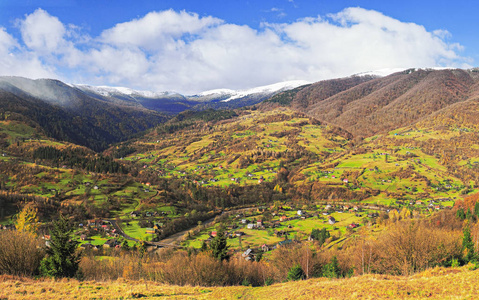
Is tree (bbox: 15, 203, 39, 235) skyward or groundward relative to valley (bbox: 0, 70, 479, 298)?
skyward

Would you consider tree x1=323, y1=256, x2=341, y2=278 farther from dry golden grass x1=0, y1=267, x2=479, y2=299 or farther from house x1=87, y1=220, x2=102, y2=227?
house x1=87, y1=220, x2=102, y2=227

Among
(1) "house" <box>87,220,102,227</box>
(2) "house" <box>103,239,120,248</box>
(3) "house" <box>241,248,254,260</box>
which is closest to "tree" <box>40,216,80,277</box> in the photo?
(2) "house" <box>103,239,120,248</box>

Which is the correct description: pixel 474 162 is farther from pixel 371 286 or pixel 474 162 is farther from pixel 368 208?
pixel 371 286

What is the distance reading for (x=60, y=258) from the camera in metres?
37.5

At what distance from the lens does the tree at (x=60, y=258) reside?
37.3 metres

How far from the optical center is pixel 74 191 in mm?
128125

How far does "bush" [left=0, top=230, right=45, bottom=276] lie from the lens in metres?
37.2

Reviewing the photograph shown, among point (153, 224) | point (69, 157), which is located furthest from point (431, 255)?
point (69, 157)

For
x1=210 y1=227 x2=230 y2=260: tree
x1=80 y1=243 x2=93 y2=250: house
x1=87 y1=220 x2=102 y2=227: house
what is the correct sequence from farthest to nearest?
1. x1=87 y1=220 x2=102 y2=227: house
2. x1=80 y1=243 x2=93 y2=250: house
3. x1=210 y1=227 x2=230 y2=260: tree

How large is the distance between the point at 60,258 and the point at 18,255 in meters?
6.81

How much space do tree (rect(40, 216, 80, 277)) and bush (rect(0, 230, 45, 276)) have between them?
8.95 feet

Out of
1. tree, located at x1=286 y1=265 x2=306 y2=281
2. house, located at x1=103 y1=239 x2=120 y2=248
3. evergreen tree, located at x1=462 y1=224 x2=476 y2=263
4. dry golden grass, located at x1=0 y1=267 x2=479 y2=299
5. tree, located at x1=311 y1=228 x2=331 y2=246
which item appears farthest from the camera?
tree, located at x1=311 y1=228 x2=331 y2=246

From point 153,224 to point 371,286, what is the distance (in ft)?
329

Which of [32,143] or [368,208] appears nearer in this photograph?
[368,208]
